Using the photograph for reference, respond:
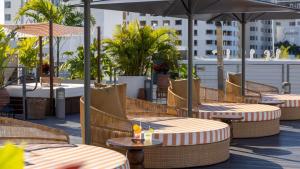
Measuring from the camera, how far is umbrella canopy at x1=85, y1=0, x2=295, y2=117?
759cm

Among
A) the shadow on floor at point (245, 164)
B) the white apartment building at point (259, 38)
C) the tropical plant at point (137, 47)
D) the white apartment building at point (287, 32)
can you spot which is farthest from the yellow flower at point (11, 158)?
the white apartment building at point (259, 38)

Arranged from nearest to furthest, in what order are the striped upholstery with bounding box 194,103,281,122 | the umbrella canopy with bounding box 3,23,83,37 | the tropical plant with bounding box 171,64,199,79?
the striped upholstery with bounding box 194,103,281,122, the umbrella canopy with bounding box 3,23,83,37, the tropical plant with bounding box 171,64,199,79

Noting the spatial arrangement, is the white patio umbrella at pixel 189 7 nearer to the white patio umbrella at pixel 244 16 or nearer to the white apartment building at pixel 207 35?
the white patio umbrella at pixel 244 16

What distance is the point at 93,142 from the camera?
6008 millimetres

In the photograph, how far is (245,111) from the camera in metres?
8.63

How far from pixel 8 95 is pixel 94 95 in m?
5.54

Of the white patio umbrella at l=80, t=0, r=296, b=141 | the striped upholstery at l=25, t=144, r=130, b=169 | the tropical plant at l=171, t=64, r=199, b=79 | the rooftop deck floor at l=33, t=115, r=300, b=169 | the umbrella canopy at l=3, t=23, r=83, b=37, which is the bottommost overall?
the rooftop deck floor at l=33, t=115, r=300, b=169

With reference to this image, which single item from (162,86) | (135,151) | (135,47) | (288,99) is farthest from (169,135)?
(135,47)

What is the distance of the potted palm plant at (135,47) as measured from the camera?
50.6 ft

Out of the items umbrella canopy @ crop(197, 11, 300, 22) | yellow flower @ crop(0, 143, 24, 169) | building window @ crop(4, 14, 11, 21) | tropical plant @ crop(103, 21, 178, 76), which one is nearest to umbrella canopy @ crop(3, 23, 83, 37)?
tropical plant @ crop(103, 21, 178, 76)

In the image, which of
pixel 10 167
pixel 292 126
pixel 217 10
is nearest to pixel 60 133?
pixel 217 10

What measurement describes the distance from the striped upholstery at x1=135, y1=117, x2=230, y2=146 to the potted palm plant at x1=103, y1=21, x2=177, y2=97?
26.6 feet

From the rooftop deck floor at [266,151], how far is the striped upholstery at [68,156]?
194 centimetres

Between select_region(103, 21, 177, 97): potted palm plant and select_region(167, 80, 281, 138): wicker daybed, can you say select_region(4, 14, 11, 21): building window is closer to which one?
select_region(103, 21, 177, 97): potted palm plant
